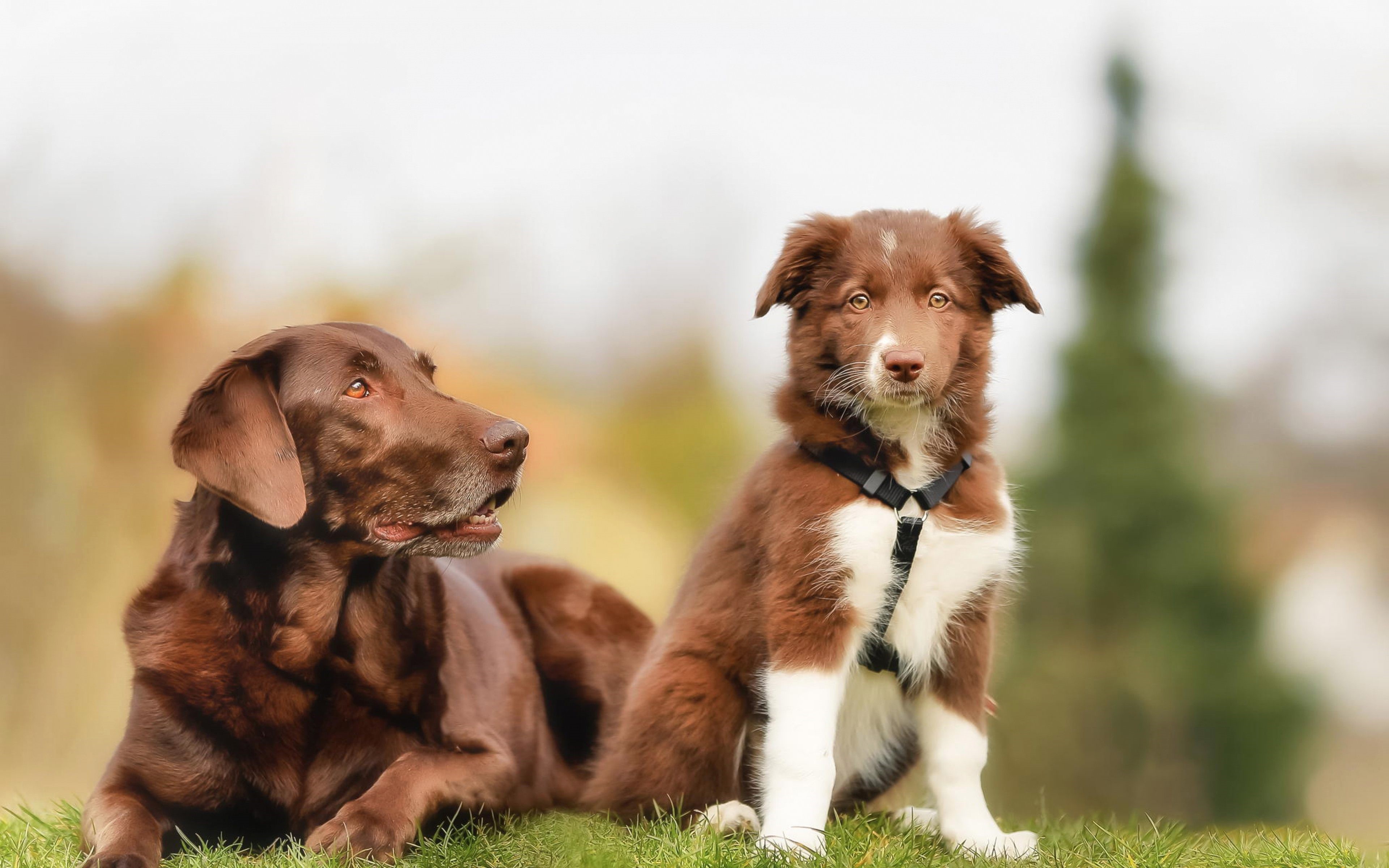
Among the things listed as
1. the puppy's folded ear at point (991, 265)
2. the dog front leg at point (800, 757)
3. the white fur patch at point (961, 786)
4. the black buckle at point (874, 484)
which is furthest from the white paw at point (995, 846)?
the puppy's folded ear at point (991, 265)

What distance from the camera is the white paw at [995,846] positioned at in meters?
3.82

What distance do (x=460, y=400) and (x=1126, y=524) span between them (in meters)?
10.7

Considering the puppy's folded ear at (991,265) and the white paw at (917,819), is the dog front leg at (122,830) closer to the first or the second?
the white paw at (917,819)

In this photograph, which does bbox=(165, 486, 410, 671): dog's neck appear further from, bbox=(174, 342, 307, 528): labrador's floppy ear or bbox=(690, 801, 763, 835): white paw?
bbox=(690, 801, 763, 835): white paw

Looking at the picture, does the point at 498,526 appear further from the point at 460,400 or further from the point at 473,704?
the point at 473,704

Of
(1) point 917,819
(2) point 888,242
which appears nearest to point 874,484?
(2) point 888,242

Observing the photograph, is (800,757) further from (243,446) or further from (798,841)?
(243,446)

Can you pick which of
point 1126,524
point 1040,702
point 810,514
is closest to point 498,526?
point 810,514

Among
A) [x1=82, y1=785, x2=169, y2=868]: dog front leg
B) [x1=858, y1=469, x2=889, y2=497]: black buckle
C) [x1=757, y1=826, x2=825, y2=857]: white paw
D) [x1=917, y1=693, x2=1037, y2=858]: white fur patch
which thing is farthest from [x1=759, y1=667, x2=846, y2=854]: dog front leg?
[x1=82, y1=785, x2=169, y2=868]: dog front leg

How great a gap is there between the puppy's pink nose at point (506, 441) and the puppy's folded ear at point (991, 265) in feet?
5.14

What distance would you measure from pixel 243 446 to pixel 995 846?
259cm

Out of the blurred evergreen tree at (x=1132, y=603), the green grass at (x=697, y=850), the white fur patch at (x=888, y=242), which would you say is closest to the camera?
the green grass at (x=697, y=850)

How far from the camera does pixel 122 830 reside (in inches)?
145

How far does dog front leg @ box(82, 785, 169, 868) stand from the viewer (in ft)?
11.8
